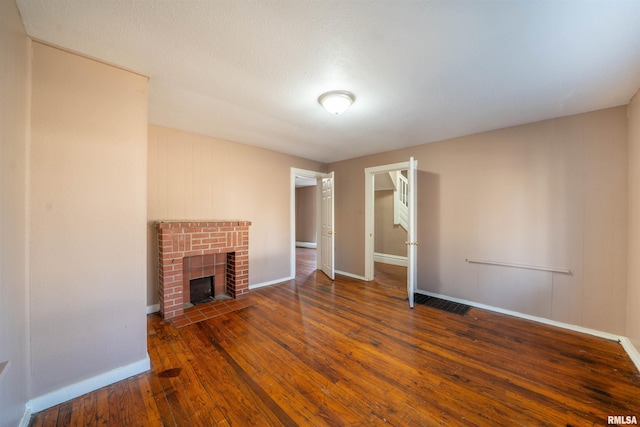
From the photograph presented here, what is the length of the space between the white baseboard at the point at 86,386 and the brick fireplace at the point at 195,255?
1032mm

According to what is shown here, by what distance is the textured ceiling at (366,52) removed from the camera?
4.35 feet

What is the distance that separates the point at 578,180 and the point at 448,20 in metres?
2.63

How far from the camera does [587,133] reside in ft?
8.48

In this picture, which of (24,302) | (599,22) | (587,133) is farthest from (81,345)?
(587,133)

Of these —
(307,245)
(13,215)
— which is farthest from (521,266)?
(307,245)

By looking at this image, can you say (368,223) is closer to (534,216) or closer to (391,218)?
(391,218)

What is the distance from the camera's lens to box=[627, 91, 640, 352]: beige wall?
2.16m

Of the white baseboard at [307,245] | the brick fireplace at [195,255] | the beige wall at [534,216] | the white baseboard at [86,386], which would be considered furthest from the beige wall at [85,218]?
the white baseboard at [307,245]

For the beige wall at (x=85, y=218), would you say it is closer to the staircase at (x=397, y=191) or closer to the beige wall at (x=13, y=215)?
the beige wall at (x=13, y=215)

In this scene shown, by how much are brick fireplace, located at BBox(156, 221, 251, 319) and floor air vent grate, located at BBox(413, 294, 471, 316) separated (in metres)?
2.74

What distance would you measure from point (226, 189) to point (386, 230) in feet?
14.0

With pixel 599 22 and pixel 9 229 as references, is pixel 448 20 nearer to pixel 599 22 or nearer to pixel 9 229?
pixel 599 22

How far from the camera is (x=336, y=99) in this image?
7.30 feet

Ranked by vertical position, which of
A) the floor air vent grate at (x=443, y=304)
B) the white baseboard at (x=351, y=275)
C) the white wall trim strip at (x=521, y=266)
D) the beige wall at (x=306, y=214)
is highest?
the beige wall at (x=306, y=214)
